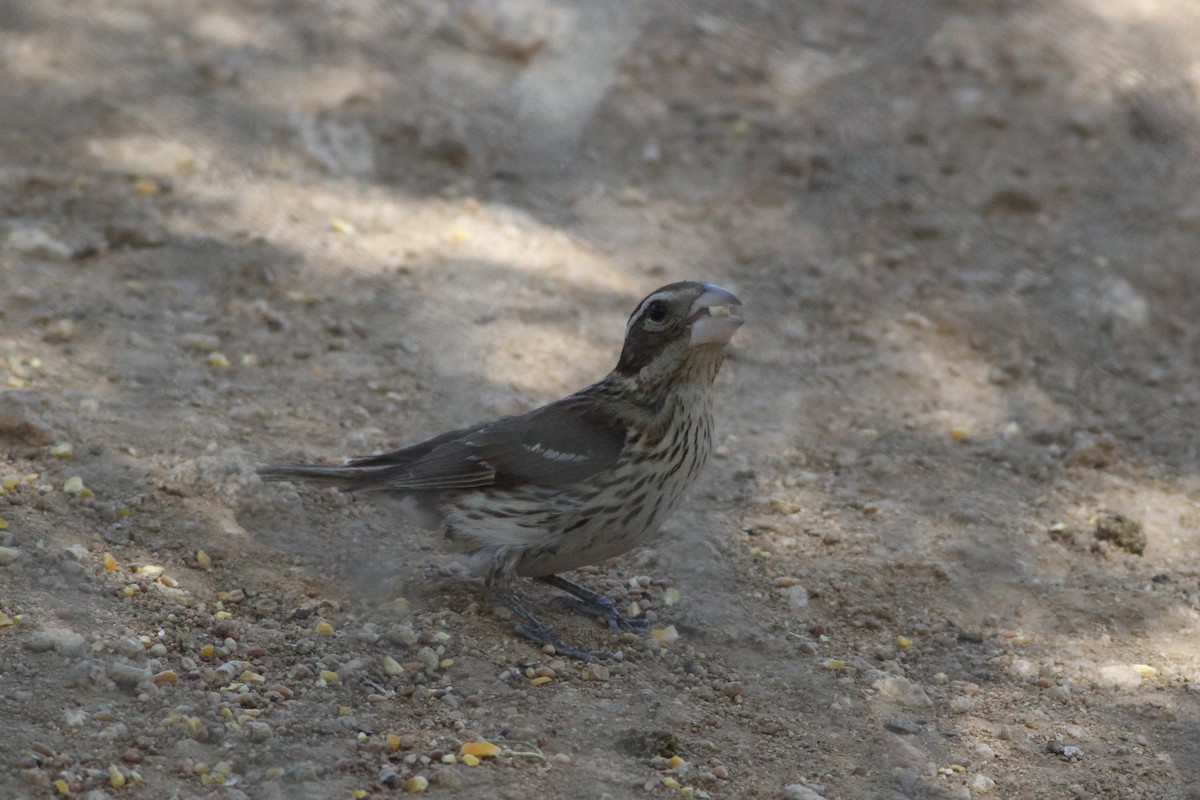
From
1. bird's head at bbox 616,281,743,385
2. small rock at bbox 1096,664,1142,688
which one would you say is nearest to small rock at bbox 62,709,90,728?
bird's head at bbox 616,281,743,385

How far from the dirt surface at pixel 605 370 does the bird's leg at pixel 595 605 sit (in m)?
0.06

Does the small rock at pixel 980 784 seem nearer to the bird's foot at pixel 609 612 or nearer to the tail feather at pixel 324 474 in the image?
the bird's foot at pixel 609 612

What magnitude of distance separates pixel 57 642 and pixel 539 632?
1506 millimetres

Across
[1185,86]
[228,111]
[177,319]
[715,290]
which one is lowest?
[177,319]

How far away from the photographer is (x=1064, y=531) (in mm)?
5844

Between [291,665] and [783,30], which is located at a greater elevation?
[783,30]

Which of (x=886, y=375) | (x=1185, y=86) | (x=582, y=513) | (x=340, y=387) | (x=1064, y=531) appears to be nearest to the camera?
(x=582, y=513)

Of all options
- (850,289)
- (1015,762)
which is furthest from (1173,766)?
(850,289)

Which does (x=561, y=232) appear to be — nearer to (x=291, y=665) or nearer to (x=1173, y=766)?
(x=291, y=665)

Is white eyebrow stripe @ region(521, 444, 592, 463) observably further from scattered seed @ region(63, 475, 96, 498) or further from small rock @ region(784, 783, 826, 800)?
scattered seed @ region(63, 475, 96, 498)

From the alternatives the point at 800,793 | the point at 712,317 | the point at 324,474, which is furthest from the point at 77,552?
the point at 800,793

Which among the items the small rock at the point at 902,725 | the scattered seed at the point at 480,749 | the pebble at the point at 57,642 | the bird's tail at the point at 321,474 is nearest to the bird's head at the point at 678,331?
the bird's tail at the point at 321,474

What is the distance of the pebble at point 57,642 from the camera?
4.16 m

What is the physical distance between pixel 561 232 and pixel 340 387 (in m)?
1.90
